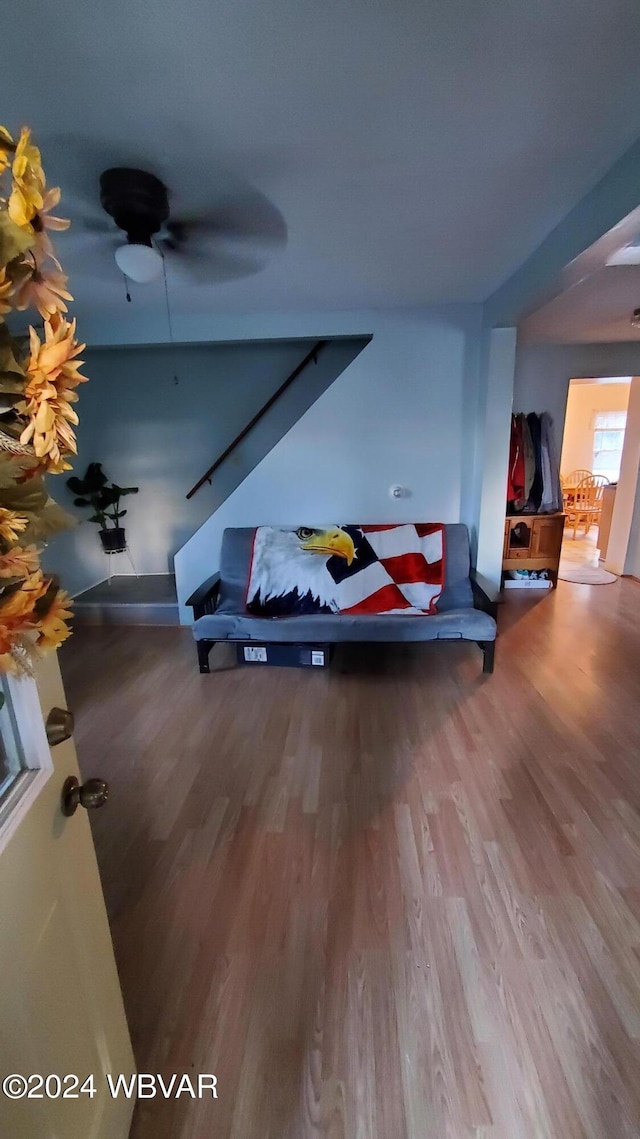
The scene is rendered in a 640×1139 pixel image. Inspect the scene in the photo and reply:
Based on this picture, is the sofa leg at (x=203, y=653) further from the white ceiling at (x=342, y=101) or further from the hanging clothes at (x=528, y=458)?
the hanging clothes at (x=528, y=458)

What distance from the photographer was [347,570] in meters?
3.02

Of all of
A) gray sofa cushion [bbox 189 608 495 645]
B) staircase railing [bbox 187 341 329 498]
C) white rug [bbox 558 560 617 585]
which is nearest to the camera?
gray sofa cushion [bbox 189 608 495 645]

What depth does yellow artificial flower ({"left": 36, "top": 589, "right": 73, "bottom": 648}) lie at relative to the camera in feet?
1.69

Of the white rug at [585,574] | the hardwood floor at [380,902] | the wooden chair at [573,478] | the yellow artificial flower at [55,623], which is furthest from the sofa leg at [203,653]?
the wooden chair at [573,478]

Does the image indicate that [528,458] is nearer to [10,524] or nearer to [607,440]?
[10,524]

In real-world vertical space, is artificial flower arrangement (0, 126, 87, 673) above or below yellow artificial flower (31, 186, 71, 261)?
below

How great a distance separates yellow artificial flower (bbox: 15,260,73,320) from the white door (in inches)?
17.9

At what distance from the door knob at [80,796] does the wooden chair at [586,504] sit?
6904mm

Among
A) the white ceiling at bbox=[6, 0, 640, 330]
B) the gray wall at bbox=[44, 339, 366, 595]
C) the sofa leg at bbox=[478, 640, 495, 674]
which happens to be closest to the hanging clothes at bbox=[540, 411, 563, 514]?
the gray wall at bbox=[44, 339, 366, 595]

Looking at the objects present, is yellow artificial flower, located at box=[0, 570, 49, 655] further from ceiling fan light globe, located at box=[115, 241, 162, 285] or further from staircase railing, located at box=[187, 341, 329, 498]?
staircase railing, located at box=[187, 341, 329, 498]

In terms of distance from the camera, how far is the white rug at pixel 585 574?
171 inches

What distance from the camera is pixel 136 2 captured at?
3.08 ft

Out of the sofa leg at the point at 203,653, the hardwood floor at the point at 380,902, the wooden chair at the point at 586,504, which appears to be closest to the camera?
the hardwood floor at the point at 380,902

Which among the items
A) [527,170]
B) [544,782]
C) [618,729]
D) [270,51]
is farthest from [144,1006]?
[527,170]
